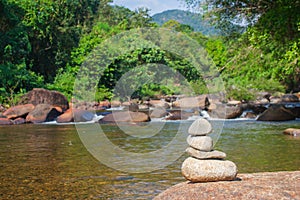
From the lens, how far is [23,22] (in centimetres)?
3406

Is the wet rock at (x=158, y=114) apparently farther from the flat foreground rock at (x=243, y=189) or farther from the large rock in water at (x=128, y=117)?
the flat foreground rock at (x=243, y=189)

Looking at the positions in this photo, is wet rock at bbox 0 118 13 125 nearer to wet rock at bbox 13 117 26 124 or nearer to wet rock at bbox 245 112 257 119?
wet rock at bbox 13 117 26 124

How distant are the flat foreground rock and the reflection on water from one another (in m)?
1.05

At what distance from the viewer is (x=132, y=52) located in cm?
3158

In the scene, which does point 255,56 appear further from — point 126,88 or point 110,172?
point 126,88

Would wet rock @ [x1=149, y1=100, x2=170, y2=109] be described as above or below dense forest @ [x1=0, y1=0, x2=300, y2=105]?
below

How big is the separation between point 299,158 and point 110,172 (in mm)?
4437

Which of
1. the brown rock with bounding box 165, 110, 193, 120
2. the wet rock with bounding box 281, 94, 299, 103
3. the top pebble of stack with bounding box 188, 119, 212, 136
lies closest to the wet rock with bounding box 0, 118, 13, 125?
the brown rock with bounding box 165, 110, 193, 120

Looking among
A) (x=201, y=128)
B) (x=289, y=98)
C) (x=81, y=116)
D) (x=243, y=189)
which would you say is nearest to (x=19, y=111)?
(x=81, y=116)

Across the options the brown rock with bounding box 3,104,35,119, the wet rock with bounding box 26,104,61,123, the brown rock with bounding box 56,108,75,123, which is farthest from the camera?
the brown rock with bounding box 3,104,35,119

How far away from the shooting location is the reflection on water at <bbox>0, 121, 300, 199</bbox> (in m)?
8.06

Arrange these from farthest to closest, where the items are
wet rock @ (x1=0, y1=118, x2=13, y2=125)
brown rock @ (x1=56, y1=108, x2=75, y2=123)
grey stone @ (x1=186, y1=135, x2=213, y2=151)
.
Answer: brown rock @ (x1=56, y1=108, x2=75, y2=123)
wet rock @ (x1=0, y1=118, x2=13, y2=125)
grey stone @ (x1=186, y1=135, x2=213, y2=151)

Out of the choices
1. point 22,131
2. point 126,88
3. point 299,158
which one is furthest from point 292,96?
point 299,158

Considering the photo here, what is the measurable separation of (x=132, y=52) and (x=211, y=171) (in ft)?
82.4
